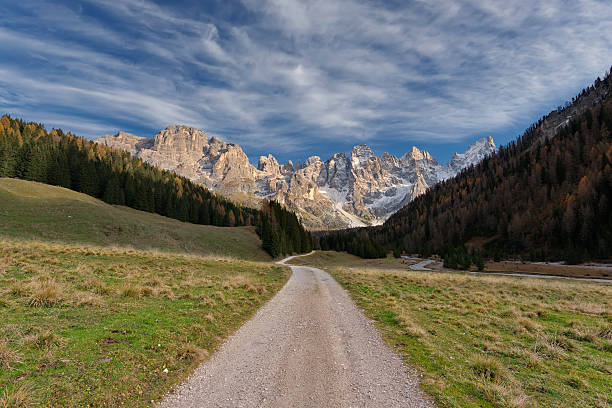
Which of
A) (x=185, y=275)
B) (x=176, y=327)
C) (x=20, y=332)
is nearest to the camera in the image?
(x=20, y=332)

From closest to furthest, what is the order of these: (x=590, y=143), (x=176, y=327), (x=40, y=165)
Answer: (x=176, y=327) < (x=40, y=165) < (x=590, y=143)

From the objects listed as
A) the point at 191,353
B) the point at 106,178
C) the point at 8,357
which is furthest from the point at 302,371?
the point at 106,178

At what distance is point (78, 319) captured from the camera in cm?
880

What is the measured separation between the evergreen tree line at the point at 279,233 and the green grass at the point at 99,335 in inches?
2326

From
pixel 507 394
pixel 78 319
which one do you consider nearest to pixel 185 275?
pixel 78 319

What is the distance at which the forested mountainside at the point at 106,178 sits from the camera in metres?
76.9

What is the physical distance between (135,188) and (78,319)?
4240 inches

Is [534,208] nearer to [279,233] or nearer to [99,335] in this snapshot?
[279,233]

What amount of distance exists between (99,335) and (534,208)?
145040 millimetres

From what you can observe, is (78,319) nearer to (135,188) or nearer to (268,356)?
(268,356)

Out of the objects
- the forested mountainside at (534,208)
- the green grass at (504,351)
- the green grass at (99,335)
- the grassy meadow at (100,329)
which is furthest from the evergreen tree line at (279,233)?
the green grass at (504,351)

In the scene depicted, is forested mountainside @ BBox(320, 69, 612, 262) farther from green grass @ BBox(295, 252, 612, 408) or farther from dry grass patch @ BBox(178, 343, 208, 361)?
dry grass patch @ BBox(178, 343, 208, 361)

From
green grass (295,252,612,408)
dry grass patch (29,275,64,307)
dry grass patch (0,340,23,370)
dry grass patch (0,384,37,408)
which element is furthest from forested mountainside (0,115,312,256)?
dry grass patch (0,384,37,408)

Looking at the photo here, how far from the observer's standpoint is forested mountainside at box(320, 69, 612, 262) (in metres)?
83.6
